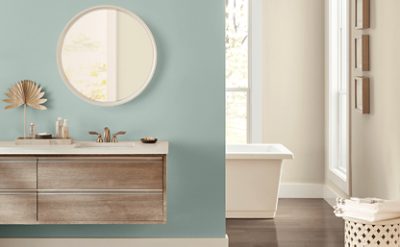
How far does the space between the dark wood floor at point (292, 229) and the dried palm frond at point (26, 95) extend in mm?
1725

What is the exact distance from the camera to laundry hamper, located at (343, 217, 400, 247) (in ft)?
15.0

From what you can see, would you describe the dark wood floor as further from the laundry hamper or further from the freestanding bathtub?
the laundry hamper

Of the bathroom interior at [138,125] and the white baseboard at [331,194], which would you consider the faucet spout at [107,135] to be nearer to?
the bathroom interior at [138,125]

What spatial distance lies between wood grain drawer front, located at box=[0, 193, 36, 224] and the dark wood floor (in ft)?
5.16

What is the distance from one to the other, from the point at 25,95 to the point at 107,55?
0.61 m

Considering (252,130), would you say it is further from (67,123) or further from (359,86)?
(67,123)

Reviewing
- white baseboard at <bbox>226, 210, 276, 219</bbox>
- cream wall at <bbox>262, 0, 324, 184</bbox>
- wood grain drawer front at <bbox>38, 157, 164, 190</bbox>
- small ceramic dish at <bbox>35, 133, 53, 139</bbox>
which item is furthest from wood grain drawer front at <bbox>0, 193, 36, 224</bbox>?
cream wall at <bbox>262, 0, 324, 184</bbox>

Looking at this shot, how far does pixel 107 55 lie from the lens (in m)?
5.31

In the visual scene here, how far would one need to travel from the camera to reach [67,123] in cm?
530

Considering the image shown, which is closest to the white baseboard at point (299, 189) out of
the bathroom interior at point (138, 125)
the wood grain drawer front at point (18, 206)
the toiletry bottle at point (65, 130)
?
the bathroom interior at point (138, 125)

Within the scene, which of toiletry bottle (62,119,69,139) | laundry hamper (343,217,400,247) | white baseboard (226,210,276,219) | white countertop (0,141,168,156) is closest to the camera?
laundry hamper (343,217,400,247)

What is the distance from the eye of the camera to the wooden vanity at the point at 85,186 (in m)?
4.81

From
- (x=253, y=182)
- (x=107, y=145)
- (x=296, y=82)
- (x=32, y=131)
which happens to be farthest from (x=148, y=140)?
(x=296, y=82)

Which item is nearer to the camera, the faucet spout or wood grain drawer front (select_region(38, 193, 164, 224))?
wood grain drawer front (select_region(38, 193, 164, 224))
